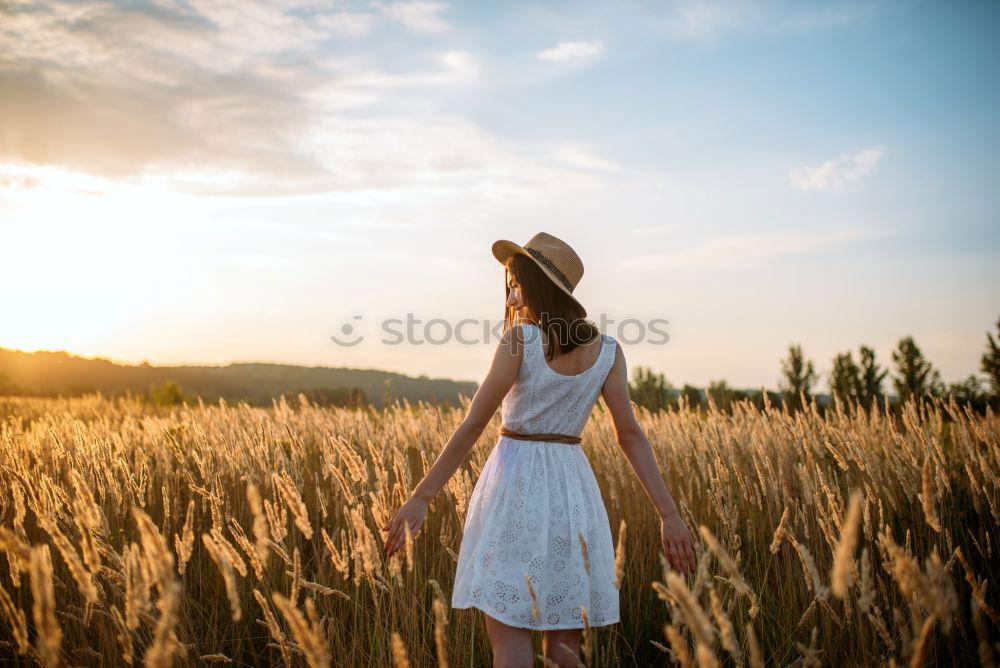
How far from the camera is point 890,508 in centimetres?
405

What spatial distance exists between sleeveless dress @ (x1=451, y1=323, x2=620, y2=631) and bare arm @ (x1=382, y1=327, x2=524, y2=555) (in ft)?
0.20

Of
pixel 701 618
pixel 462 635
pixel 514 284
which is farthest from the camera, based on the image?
pixel 462 635

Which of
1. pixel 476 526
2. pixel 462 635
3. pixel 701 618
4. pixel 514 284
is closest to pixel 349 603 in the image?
pixel 462 635

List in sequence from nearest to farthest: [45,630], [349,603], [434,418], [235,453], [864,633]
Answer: [45,630] < [864,633] < [349,603] < [235,453] < [434,418]

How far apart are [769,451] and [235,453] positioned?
12.9 ft

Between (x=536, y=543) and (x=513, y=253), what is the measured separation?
1.14 meters

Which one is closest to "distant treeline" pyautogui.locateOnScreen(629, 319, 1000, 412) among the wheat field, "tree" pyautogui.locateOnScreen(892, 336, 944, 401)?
"tree" pyautogui.locateOnScreen(892, 336, 944, 401)

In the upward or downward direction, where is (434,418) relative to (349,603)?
upward

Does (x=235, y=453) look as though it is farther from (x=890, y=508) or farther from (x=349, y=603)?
(x=890, y=508)

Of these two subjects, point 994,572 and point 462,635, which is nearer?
point 462,635

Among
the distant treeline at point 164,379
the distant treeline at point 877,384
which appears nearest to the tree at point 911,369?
the distant treeline at point 877,384

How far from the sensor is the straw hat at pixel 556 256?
258 centimetres

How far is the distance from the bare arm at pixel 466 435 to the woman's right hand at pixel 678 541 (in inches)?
30.3

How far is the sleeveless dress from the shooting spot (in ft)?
7.40
